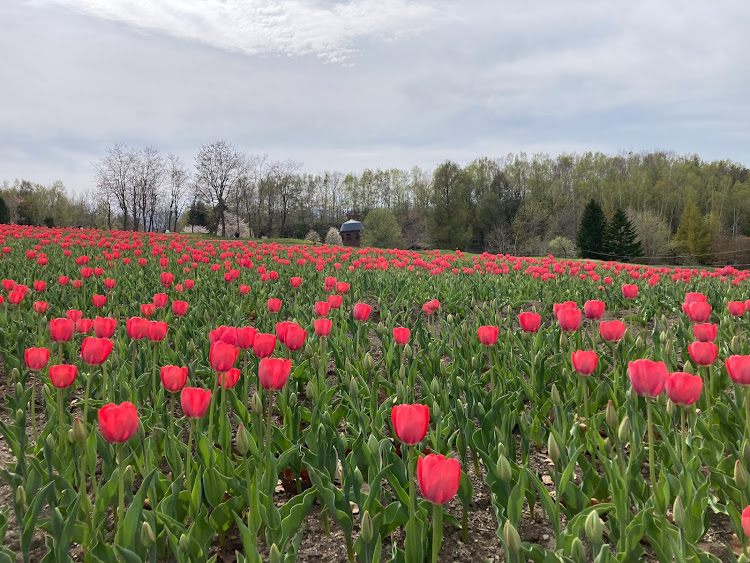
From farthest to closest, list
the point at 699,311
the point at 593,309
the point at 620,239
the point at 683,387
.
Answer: the point at 620,239, the point at 593,309, the point at 699,311, the point at 683,387

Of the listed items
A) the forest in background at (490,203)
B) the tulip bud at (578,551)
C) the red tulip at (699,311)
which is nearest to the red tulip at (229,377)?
the tulip bud at (578,551)

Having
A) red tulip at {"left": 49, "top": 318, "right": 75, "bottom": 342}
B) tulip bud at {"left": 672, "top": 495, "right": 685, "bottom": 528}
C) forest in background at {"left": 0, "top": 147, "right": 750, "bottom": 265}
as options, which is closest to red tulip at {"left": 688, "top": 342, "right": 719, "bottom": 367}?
tulip bud at {"left": 672, "top": 495, "right": 685, "bottom": 528}

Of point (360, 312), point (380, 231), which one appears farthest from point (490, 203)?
point (360, 312)

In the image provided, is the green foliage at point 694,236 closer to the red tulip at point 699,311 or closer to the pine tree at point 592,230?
the pine tree at point 592,230

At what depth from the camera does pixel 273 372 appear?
6.87 ft

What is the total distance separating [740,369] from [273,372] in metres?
1.89

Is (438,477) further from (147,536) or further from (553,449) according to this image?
(147,536)

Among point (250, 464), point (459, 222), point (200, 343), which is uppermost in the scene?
point (459, 222)

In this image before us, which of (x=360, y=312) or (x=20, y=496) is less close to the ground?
(x=360, y=312)

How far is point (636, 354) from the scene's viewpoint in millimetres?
3477

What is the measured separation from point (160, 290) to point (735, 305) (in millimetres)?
5992

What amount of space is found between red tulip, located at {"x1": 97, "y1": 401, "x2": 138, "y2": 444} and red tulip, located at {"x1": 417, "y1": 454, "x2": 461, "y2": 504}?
98 cm

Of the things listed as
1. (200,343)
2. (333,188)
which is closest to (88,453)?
(200,343)

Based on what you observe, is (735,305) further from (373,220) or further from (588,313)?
(373,220)
